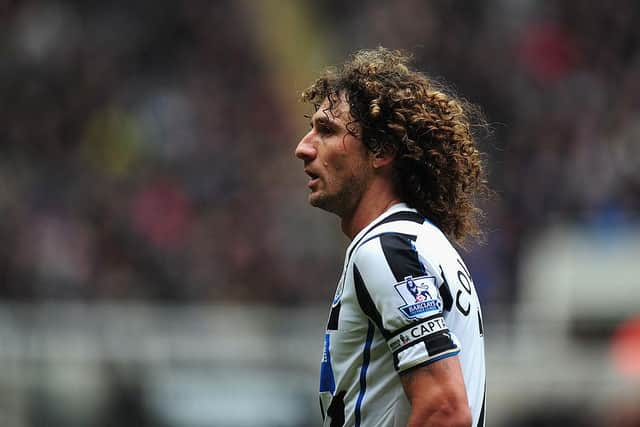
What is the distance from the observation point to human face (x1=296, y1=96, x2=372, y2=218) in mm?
4082

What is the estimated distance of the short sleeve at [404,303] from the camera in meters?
3.61

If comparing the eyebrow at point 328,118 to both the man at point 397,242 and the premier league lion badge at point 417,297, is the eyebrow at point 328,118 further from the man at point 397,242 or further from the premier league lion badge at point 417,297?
the premier league lion badge at point 417,297

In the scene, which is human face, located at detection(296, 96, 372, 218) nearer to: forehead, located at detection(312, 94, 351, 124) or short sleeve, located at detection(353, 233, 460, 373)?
forehead, located at detection(312, 94, 351, 124)

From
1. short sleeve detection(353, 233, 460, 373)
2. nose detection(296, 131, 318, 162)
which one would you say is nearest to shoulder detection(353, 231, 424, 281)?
short sleeve detection(353, 233, 460, 373)

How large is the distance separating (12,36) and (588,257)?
34.1 ft

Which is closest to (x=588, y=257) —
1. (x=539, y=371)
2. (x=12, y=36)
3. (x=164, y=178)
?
(x=539, y=371)

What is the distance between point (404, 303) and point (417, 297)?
43mm

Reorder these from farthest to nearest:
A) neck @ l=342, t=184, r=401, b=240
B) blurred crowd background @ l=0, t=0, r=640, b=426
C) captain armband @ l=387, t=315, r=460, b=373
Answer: blurred crowd background @ l=0, t=0, r=640, b=426, neck @ l=342, t=184, r=401, b=240, captain armband @ l=387, t=315, r=460, b=373

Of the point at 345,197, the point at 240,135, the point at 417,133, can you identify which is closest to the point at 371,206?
the point at 345,197

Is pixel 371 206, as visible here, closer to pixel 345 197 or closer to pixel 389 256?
pixel 345 197

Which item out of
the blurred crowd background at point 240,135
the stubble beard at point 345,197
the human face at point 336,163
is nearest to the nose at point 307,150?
the human face at point 336,163

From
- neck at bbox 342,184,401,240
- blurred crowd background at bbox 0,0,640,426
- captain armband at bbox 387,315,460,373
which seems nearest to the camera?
captain armband at bbox 387,315,460,373

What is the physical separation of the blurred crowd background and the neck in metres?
8.36

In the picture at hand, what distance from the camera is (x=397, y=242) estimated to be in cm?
374
